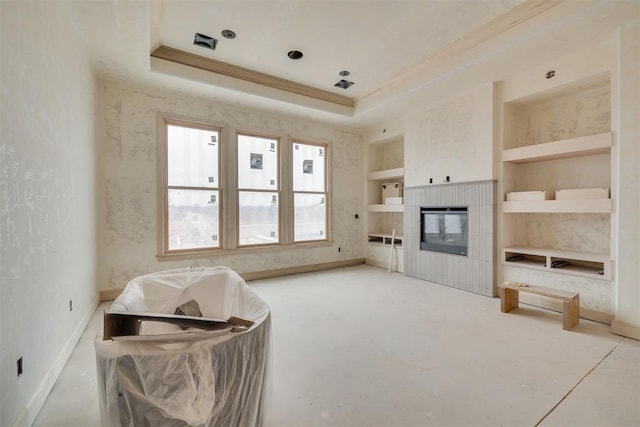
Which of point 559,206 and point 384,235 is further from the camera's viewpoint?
point 384,235

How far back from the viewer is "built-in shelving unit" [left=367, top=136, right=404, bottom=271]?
598 centimetres

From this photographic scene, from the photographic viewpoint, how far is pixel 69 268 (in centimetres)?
260

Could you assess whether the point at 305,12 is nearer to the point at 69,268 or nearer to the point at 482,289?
the point at 69,268

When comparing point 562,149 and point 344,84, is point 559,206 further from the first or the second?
point 344,84

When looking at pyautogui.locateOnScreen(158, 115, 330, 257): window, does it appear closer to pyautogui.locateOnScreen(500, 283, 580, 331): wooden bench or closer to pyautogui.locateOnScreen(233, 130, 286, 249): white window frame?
pyautogui.locateOnScreen(233, 130, 286, 249): white window frame

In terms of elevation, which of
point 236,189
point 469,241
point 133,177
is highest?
point 133,177

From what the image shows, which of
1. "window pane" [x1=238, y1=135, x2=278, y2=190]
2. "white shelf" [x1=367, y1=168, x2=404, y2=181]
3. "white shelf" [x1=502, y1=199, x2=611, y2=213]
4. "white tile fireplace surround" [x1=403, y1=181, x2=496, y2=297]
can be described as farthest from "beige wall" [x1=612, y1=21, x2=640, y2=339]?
"window pane" [x1=238, y1=135, x2=278, y2=190]

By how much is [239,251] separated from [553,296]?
437 cm

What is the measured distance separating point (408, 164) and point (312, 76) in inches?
92.7

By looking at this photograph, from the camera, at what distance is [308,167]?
5910mm

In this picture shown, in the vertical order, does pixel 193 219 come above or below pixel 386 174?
below

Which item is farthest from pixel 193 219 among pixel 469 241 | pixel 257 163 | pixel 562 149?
pixel 562 149

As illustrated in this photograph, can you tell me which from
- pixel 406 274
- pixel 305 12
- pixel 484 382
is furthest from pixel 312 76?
pixel 484 382

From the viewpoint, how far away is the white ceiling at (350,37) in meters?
2.88
